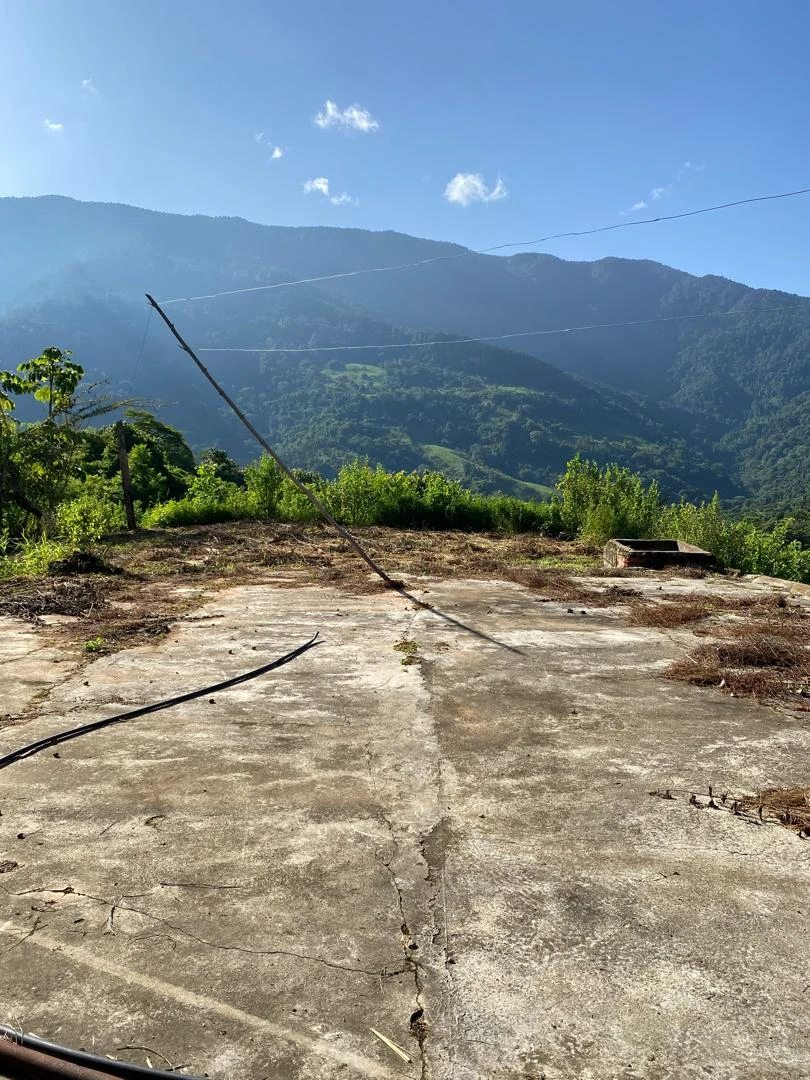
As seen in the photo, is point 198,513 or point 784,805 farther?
point 198,513

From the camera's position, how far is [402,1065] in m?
1.66

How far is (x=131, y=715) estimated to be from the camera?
3.82 meters

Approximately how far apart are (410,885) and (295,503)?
1203cm

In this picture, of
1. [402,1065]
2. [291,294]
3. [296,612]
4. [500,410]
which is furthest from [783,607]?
[291,294]

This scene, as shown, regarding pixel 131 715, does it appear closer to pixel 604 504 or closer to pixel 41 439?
pixel 41 439

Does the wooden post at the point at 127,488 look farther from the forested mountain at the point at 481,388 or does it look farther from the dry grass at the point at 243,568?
the forested mountain at the point at 481,388

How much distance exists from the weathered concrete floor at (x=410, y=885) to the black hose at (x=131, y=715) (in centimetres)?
11

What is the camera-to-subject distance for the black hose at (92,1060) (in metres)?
1.58

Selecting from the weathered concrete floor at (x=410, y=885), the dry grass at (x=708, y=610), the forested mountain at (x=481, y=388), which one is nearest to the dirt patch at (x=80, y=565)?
the weathered concrete floor at (x=410, y=885)

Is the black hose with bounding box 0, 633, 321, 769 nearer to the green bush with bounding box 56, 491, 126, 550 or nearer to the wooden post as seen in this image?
the green bush with bounding box 56, 491, 126, 550

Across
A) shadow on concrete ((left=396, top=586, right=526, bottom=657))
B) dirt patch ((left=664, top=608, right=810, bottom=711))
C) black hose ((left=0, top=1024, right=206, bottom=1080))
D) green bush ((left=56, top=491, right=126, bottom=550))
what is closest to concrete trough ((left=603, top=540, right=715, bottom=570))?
shadow on concrete ((left=396, top=586, right=526, bottom=657))

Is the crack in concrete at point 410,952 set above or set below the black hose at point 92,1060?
below

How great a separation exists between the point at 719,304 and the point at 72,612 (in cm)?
21885

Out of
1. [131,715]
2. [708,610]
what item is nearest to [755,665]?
[708,610]
